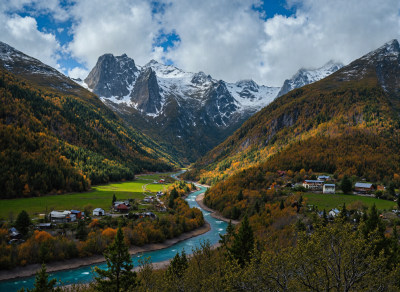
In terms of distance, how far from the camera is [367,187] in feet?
349

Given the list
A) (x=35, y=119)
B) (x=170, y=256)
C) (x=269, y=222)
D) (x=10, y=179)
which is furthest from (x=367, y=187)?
(x=35, y=119)

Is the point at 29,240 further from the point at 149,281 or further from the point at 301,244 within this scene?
the point at 301,244

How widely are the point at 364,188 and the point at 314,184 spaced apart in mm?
18905

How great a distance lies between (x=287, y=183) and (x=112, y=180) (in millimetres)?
123423

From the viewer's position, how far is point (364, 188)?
4208 inches

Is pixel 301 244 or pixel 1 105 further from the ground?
pixel 1 105

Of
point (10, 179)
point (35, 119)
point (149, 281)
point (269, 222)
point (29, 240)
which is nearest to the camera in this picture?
point (149, 281)

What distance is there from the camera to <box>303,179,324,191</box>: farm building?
11517 cm

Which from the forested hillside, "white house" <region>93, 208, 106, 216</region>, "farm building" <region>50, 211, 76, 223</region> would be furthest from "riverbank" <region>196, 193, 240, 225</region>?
the forested hillside

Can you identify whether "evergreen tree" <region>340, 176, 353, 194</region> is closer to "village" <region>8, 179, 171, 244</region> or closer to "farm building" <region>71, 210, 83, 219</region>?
"village" <region>8, 179, 171, 244</region>

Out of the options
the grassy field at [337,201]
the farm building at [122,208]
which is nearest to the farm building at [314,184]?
the grassy field at [337,201]

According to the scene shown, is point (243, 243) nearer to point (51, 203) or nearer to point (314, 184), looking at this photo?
point (314, 184)

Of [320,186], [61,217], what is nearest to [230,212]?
[320,186]

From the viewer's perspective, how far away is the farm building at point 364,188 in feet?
347
